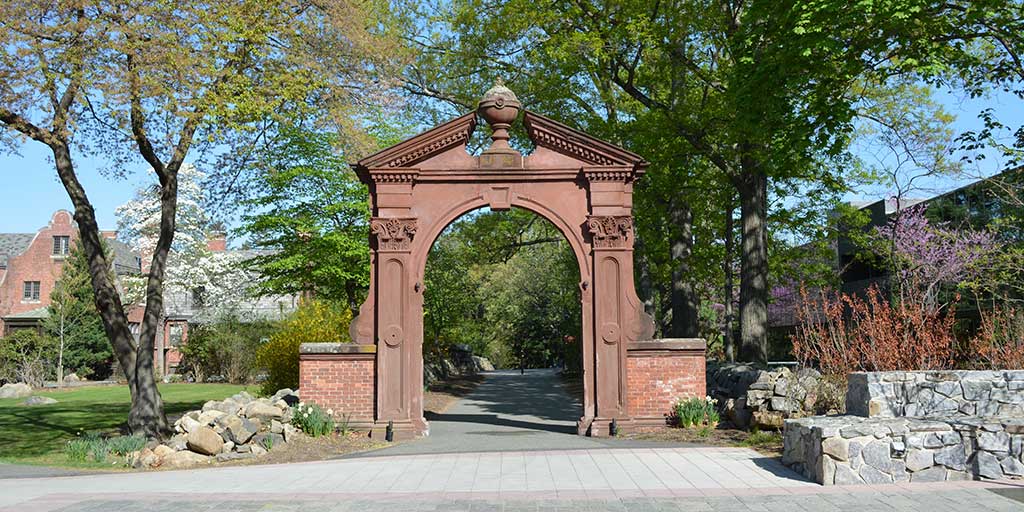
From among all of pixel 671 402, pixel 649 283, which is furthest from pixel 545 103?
pixel 671 402

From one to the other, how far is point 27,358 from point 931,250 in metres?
36.2

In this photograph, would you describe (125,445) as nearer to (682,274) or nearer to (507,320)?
(682,274)

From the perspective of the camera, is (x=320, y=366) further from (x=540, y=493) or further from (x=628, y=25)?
(x=628, y=25)

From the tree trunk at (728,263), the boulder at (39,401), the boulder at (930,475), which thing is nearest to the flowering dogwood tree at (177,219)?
the boulder at (39,401)

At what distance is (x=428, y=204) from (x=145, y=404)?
655 centimetres

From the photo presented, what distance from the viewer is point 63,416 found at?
72.5 ft

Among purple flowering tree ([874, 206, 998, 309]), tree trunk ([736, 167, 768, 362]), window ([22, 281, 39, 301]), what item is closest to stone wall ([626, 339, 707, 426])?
tree trunk ([736, 167, 768, 362])

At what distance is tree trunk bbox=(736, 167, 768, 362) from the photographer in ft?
61.1

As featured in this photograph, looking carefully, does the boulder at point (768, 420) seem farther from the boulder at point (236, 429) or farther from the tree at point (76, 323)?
the tree at point (76, 323)

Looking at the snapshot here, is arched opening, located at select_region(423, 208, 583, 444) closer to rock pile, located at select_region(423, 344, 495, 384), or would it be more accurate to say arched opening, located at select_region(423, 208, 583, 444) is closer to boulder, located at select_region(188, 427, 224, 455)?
rock pile, located at select_region(423, 344, 495, 384)

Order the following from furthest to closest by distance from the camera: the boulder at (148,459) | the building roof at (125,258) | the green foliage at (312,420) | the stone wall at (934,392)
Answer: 1. the building roof at (125,258)
2. the green foliage at (312,420)
3. the boulder at (148,459)
4. the stone wall at (934,392)

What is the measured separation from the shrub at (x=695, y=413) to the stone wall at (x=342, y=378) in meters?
5.58

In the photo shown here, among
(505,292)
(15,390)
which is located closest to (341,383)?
(15,390)

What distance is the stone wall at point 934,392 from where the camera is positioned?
1079 centimetres
